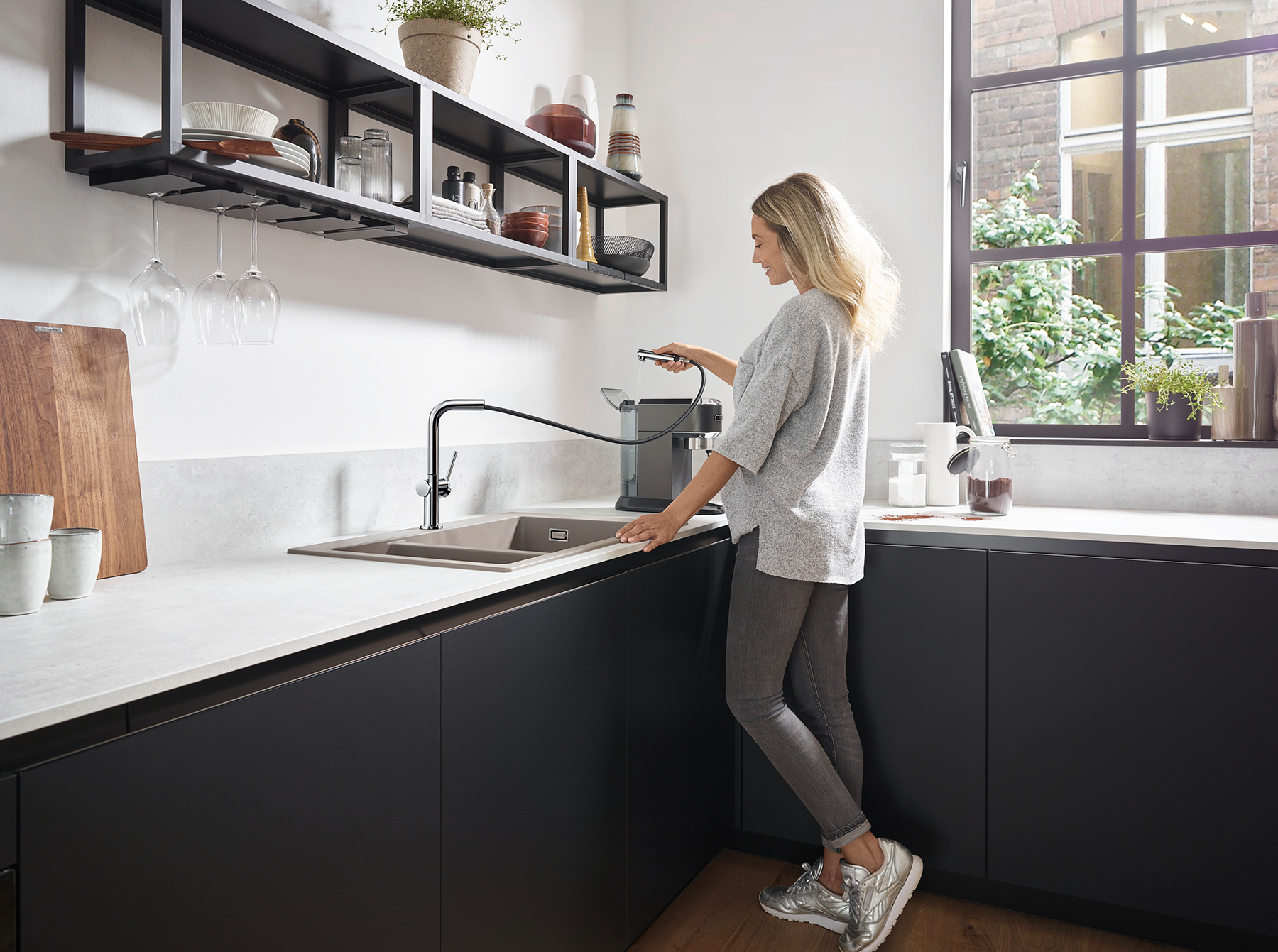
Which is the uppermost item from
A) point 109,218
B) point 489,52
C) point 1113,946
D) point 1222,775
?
point 489,52

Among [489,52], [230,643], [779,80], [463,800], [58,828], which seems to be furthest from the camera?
[779,80]

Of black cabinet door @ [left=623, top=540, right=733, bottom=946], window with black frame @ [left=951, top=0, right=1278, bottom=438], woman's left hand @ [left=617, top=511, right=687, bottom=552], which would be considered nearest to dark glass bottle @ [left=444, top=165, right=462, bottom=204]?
woman's left hand @ [left=617, top=511, right=687, bottom=552]

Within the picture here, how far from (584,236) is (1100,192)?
3.51 meters

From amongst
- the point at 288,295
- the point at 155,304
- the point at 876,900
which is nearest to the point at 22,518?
the point at 155,304

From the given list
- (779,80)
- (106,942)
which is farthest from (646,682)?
(779,80)

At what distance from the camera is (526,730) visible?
147 cm

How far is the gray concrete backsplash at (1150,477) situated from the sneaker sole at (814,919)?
4.10 feet

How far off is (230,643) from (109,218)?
0.90 m

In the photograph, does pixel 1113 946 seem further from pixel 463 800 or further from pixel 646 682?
pixel 463 800

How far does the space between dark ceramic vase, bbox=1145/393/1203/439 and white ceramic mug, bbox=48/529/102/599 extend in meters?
2.55

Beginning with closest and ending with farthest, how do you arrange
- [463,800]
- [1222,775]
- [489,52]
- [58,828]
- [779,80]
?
[58,828] → [463,800] → [1222,775] → [489,52] → [779,80]

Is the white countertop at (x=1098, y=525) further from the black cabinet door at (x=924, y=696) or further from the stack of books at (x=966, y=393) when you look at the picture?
the stack of books at (x=966, y=393)

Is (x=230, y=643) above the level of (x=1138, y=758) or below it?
above

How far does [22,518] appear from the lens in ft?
3.72
